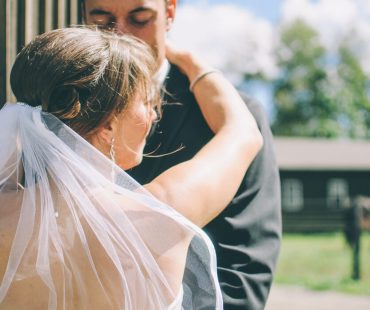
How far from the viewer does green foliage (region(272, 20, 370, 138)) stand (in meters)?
54.2

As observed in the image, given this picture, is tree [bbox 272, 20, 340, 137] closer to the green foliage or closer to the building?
the green foliage

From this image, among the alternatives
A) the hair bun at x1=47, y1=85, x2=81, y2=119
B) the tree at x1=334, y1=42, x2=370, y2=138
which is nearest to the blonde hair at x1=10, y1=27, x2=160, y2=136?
the hair bun at x1=47, y1=85, x2=81, y2=119

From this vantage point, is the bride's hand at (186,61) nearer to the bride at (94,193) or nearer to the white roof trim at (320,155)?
the bride at (94,193)

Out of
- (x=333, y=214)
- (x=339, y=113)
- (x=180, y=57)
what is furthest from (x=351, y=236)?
(x=339, y=113)

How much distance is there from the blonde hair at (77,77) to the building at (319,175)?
103ft

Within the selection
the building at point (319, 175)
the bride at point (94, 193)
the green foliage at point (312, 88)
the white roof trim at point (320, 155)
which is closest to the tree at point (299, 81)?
the green foliage at point (312, 88)

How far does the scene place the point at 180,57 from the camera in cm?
295

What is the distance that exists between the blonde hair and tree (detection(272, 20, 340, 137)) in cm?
5272

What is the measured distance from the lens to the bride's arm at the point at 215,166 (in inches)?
76.0

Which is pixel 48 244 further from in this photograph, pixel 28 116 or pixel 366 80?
pixel 366 80

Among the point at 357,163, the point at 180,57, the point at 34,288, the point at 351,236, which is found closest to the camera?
the point at 34,288

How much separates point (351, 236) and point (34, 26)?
57.7 ft

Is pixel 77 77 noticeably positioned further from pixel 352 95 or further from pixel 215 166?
pixel 352 95

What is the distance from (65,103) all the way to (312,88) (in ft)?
178
